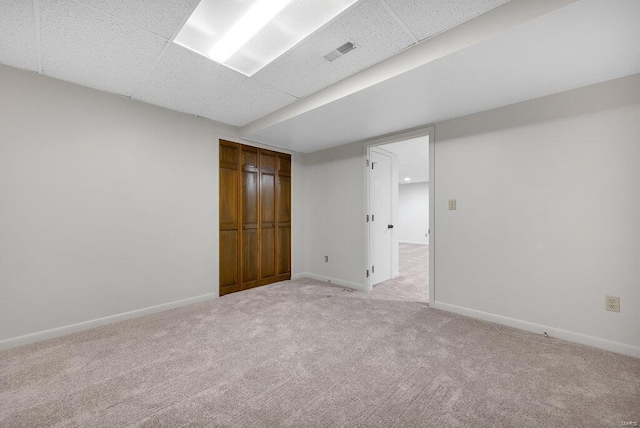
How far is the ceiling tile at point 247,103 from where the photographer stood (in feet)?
8.61

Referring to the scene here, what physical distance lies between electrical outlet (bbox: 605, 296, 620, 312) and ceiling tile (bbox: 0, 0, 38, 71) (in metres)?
4.59

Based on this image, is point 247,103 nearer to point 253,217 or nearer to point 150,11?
point 150,11

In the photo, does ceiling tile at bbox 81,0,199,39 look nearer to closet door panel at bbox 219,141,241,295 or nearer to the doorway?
closet door panel at bbox 219,141,241,295

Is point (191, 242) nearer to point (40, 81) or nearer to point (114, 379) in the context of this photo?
point (114, 379)

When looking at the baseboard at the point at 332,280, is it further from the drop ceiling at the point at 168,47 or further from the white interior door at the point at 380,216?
the drop ceiling at the point at 168,47

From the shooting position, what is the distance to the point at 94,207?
2645 mm

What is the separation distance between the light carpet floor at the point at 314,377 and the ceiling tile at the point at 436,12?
2.34m

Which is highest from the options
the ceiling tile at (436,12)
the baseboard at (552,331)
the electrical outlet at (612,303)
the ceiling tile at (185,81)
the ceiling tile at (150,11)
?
the ceiling tile at (150,11)

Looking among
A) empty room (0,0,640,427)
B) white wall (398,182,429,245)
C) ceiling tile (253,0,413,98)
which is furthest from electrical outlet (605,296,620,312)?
white wall (398,182,429,245)

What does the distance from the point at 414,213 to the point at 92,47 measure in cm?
951

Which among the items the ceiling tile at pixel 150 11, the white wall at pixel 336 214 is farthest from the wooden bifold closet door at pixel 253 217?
the ceiling tile at pixel 150 11

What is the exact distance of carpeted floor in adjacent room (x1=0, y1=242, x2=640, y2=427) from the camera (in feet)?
4.76

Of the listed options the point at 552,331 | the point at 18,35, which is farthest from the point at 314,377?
the point at 18,35

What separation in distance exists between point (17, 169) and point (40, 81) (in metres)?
0.83
